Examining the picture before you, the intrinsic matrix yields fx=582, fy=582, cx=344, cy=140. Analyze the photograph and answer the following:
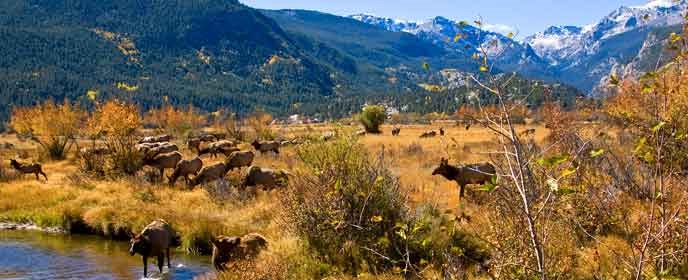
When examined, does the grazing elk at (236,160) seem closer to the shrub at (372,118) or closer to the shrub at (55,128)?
the shrub at (55,128)

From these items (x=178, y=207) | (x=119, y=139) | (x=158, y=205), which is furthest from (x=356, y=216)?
(x=119, y=139)

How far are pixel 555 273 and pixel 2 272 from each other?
1427cm

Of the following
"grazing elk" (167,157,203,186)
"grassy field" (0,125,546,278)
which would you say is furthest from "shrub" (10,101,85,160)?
"grazing elk" (167,157,203,186)

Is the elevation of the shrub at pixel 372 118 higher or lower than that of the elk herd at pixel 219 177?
lower

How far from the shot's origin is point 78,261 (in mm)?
A: 16922

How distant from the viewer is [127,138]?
3606 cm

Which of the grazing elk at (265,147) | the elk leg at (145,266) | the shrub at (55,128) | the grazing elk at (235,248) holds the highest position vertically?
the grazing elk at (235,248)

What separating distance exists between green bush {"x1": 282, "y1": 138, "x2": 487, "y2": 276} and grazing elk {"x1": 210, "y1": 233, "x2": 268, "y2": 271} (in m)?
1.24

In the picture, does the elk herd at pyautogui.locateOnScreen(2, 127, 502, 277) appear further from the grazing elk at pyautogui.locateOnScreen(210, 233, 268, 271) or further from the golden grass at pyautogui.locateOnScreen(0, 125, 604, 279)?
the golden grass at pyautogui.locateOnScreen(0, 125, 604, 279)

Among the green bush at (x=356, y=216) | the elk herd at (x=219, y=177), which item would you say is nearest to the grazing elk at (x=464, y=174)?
the elk herd at (x=219, y=177)

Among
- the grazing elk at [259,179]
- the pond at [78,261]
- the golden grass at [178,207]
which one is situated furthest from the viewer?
the grazing elk at [259,179]

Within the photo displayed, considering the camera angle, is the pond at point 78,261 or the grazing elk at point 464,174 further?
the grazing elk at point 464,174

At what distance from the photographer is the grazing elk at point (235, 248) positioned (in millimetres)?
13867

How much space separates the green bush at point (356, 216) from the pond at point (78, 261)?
3209mm
